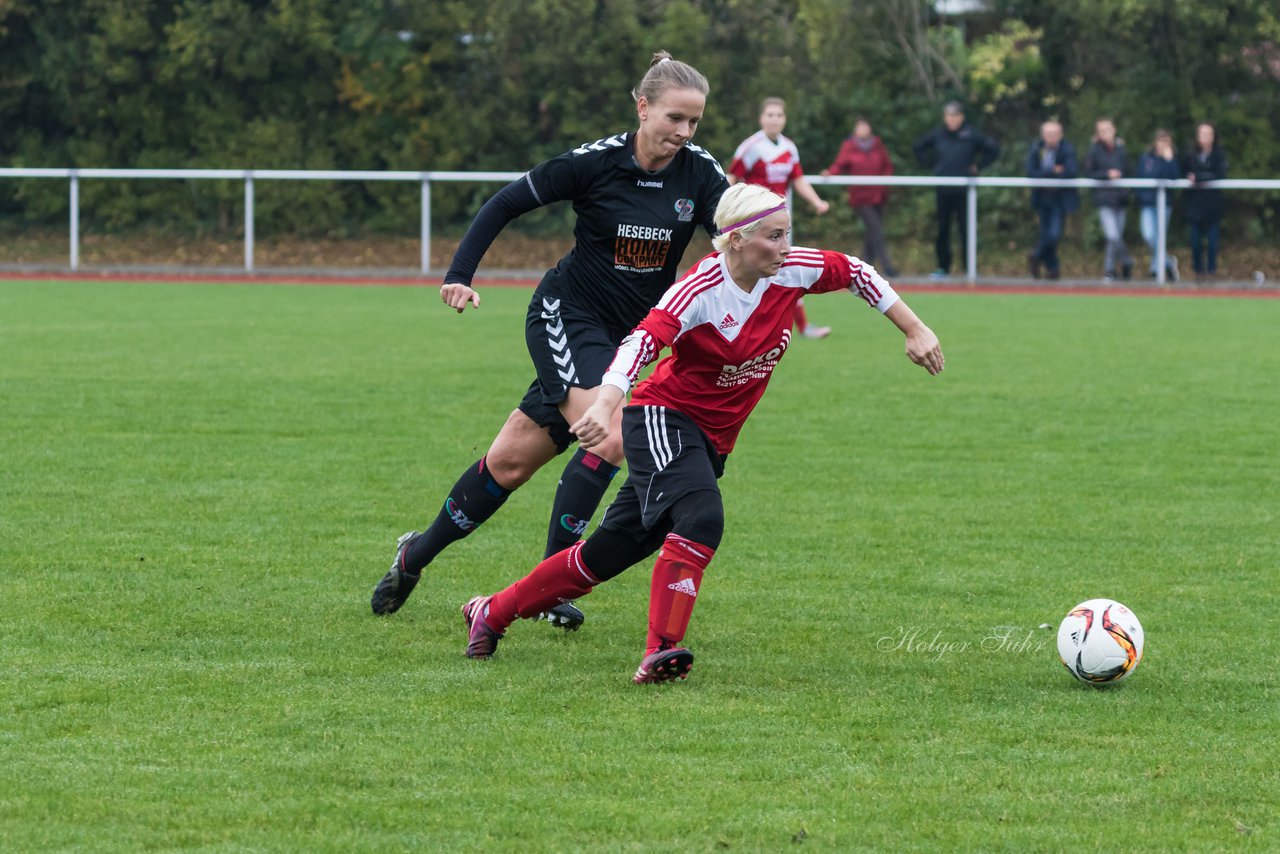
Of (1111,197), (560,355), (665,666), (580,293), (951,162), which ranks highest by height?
(580,293)

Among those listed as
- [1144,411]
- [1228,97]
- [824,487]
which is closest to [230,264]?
[1228,97]

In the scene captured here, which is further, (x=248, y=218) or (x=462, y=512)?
(x=248, y=218)

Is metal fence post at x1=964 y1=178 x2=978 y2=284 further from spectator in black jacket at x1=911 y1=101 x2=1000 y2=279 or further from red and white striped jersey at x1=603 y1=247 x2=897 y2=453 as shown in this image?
red and white striped jersey at x1=603 y1=247 x2=897 y2=453

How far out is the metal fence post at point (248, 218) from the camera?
999 inches

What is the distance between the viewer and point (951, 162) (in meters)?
24.4

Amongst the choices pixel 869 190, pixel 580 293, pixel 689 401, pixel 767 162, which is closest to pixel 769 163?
pixel 767 162

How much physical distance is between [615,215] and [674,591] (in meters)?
1.47

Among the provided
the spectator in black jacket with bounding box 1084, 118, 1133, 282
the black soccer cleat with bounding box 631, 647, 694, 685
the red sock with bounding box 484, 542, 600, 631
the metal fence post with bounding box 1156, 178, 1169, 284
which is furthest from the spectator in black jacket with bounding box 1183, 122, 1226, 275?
the black soccer cleat with bounding box 631, 647, 694, 685

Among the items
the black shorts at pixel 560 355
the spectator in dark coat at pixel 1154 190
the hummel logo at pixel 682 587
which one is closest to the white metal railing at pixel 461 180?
the spectator in dark coat at pixel 1154 190

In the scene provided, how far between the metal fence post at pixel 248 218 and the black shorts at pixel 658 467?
20535mm

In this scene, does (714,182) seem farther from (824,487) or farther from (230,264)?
(230,264)

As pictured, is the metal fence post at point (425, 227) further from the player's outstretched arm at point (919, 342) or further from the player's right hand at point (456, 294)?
the player's outstretched arm at point (919, 342)

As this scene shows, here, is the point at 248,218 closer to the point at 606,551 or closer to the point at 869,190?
the point at 869,190

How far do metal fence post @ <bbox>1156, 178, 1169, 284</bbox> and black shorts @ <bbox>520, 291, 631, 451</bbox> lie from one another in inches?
739
